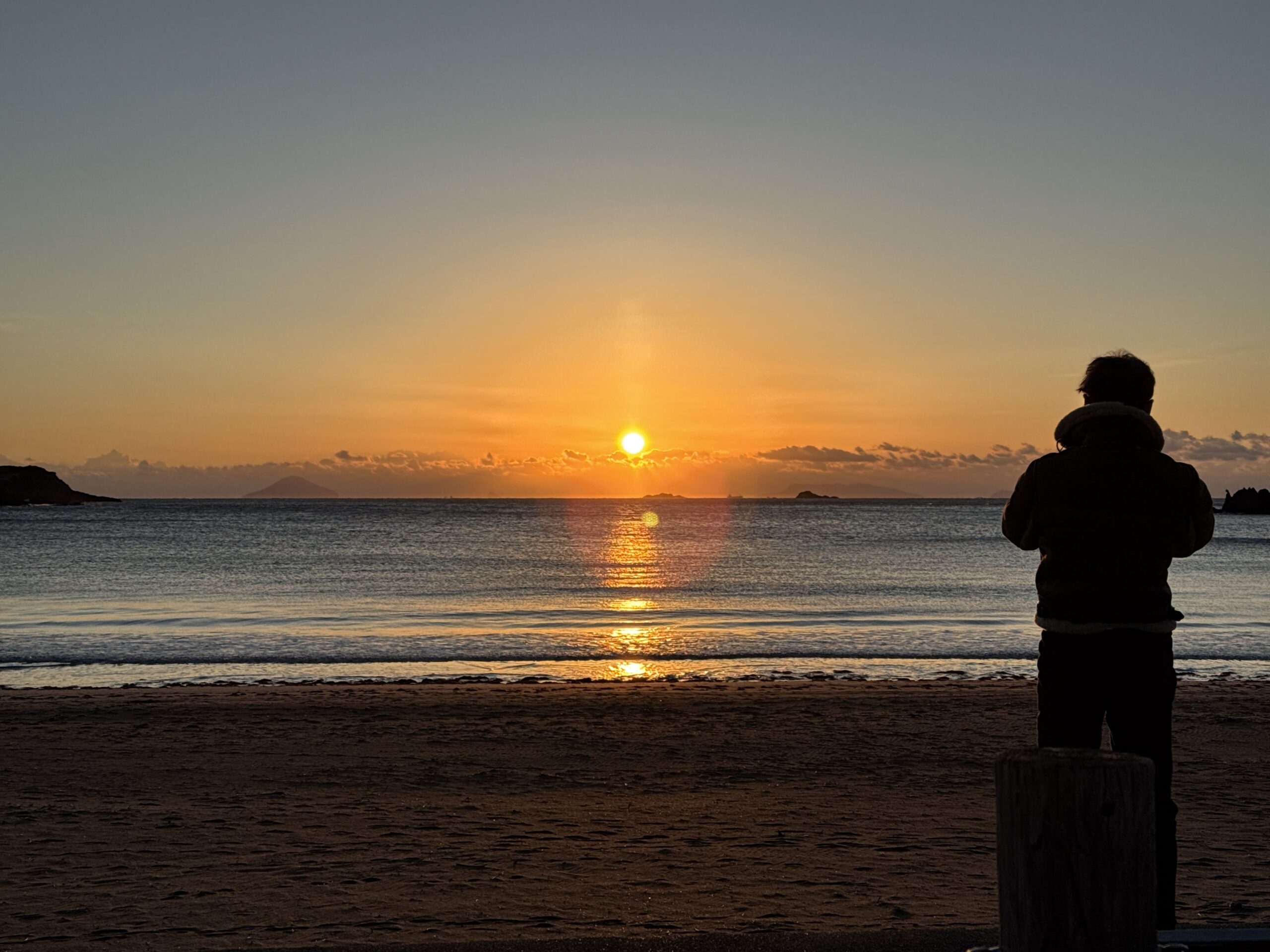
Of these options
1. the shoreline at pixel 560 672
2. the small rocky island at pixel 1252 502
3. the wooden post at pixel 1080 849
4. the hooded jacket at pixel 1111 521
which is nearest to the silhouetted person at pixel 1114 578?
the hooded jacket at pixel 1111 521

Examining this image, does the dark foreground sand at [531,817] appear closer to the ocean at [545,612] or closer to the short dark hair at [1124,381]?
the short dark hair at [1124,381]

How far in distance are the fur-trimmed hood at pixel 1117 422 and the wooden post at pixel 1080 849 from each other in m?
1.60

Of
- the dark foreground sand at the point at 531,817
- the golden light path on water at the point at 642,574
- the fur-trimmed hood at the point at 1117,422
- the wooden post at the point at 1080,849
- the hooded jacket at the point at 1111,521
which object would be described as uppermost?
the fur-trimmed hood at the point at 1117,422

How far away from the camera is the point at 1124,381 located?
3.80 m

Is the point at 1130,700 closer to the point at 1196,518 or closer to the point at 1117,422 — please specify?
the point at 1196,518

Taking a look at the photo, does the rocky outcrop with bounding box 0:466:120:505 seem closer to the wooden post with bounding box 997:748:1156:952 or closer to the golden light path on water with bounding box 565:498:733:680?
the golden light path on water with bounding box 565:498:733:680

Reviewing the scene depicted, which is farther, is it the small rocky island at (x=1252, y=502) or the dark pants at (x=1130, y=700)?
the small rocky island at (x=1252, y=502)

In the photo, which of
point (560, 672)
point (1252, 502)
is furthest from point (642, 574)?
point (1252, 502)

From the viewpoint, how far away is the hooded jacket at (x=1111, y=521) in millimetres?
3531

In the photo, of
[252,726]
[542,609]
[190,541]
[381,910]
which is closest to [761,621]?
[542,609]

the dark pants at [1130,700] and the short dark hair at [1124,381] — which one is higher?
the short dark hair at [1124,381]

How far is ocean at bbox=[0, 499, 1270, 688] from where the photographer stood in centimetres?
1762

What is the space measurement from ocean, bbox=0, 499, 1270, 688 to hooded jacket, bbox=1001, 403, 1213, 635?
12.7 meters

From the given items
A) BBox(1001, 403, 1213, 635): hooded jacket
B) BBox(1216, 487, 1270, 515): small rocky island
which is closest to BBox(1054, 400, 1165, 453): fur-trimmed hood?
BBox(1001, 403, 1213, 635): hooded jacket
